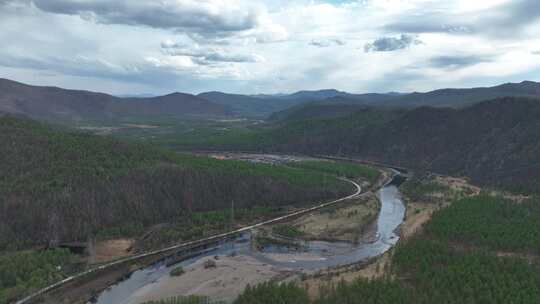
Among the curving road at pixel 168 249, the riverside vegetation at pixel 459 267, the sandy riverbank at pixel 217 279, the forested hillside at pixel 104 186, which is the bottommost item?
the sandy riverbank at pixel 217 279

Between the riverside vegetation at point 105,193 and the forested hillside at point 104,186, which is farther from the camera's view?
the forested hillside at point 104,186

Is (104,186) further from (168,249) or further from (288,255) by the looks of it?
(288,255)

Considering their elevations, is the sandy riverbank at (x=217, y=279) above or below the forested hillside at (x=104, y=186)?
below

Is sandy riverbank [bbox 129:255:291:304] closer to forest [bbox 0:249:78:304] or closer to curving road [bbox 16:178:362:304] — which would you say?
curving road [bbox 16:178:362:304]

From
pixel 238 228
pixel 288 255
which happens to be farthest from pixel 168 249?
pixel 288 255

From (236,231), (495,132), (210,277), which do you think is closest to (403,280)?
(210,277)

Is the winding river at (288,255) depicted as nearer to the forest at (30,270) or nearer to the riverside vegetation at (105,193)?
the riverside vegetation at (105,193)

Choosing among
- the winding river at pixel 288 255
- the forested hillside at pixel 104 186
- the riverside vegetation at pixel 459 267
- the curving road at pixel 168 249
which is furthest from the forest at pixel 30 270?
the riverside vegetation at pixel 459 267
